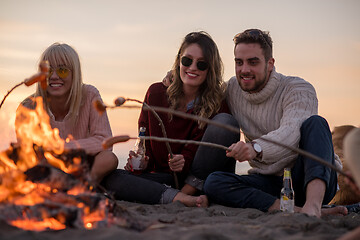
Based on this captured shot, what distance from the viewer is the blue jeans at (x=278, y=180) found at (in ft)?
12.3

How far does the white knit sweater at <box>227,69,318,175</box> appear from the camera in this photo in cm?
390

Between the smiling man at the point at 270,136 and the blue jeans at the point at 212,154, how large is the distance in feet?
0.76

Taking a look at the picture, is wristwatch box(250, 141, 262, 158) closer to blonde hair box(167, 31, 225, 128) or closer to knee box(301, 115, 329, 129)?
knee box(301, 115, 329, 129)

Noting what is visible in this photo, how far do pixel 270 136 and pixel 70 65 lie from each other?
2106mm

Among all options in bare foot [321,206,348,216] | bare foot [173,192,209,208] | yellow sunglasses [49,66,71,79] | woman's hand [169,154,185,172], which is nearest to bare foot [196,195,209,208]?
bare foot [173,192,209,208]

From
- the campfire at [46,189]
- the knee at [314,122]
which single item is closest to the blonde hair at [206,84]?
the knee at [314,122]

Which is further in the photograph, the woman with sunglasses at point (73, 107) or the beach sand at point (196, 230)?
the woman with sunglasses at point (73, 107)

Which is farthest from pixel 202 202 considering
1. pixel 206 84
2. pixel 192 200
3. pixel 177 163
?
pixel 206 84

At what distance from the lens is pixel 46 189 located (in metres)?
2.72

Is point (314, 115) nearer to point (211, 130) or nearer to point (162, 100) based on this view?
point (211, 130)

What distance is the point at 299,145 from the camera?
4.05 m

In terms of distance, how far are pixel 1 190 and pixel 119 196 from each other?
198cm

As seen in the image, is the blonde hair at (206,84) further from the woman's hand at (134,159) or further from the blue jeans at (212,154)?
the woman's hand at (134,159)

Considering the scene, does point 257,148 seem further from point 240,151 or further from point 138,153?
point 138,153
